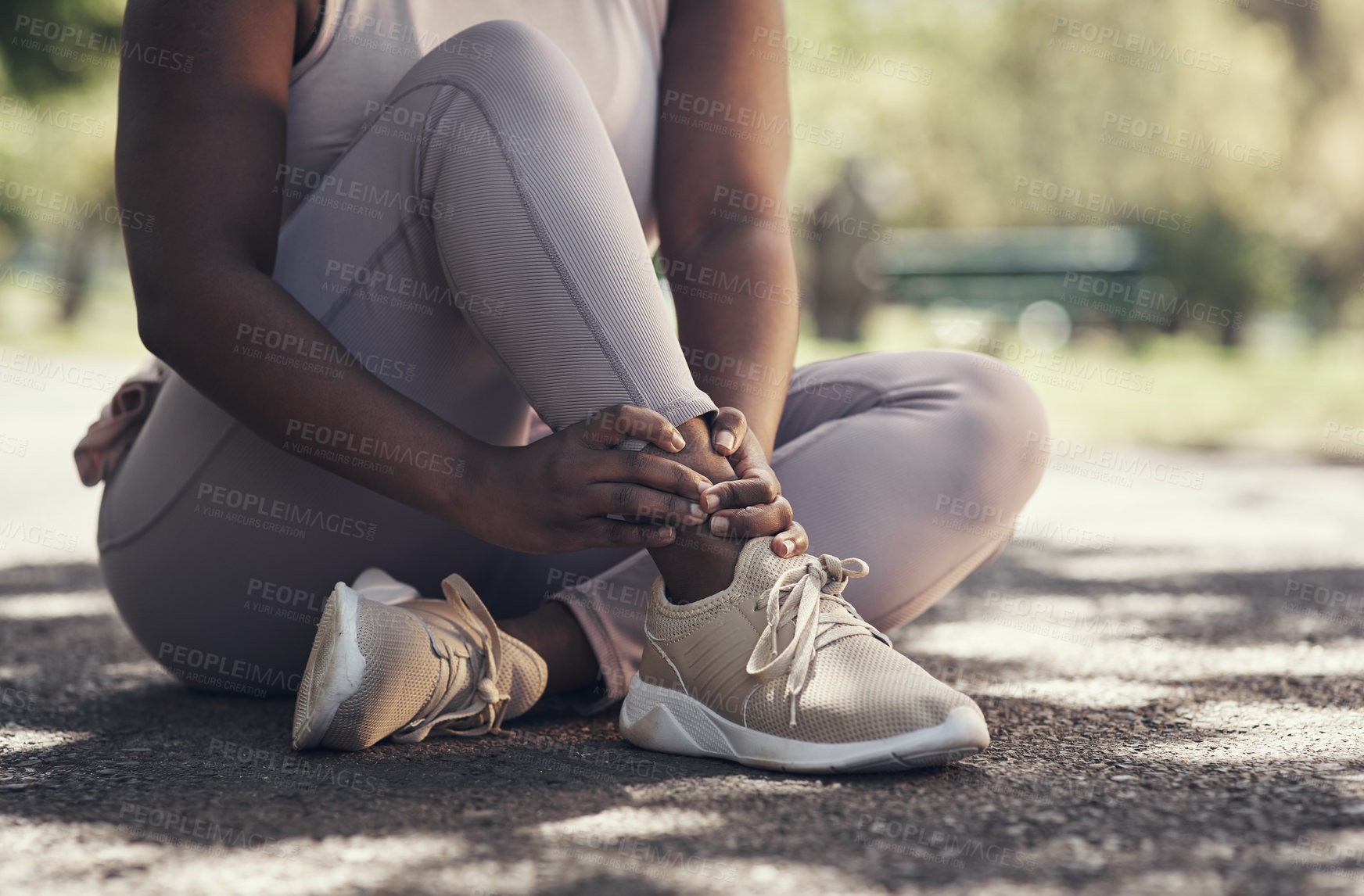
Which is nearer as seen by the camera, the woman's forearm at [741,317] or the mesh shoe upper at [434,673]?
the mesh shoe upper at [434,673]

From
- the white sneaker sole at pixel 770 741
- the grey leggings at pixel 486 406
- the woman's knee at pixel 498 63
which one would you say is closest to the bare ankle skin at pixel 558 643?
the grey leggings at pixel 486 406

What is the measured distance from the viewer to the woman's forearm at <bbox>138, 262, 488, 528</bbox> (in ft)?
4.03

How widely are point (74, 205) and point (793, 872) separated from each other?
1999 cm

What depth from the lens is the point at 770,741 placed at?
1216 mm

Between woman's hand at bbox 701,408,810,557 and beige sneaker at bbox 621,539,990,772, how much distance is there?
0.06 feet

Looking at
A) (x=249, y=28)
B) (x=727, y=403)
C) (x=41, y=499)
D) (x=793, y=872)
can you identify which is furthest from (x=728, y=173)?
(x=41, y=499)

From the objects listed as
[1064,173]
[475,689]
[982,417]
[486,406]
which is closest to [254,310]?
[486,406]

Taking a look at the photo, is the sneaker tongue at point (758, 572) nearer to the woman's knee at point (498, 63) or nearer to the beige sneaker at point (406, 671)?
the beige sneaker at point (406, 671)

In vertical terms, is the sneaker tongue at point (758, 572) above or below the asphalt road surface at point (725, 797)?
Result: above

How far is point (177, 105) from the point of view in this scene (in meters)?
1.29

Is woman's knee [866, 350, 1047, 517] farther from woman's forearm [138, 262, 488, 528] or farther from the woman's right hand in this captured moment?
woman's forearm [138, 262, 488, 528]

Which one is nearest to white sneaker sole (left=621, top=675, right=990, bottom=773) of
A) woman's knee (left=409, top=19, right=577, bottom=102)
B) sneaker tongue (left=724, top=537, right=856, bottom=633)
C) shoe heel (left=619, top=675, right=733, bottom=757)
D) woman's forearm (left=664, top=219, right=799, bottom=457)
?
shoe heel (left=619, top=675, right=733, bottom=757)

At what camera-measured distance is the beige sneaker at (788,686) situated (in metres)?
1.16

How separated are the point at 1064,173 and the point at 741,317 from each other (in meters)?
20.2
